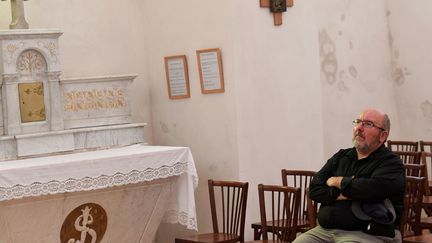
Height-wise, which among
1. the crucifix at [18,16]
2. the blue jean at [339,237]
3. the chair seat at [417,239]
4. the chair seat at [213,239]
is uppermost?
the crucifix at [18,16]

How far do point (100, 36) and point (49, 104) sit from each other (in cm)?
103

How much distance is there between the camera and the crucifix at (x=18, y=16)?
6418 mm

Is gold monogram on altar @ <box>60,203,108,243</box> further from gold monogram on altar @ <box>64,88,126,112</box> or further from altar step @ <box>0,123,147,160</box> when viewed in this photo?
gold monogram on altar @ <box>64,88,126,112</box>

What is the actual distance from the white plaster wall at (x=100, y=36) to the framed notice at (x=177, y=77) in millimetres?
317

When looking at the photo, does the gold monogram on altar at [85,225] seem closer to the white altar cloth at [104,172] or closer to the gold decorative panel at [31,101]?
the white altar cloth at [104,172]

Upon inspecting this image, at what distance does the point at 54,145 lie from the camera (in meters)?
6.42

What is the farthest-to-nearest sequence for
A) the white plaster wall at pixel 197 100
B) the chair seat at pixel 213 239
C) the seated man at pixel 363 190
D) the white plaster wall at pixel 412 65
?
the white plaster wall at pixel 412 65, the white plaster wall at pixel 197 100, the chair seat at pixel 213 239, the seated man at pixel 363 190

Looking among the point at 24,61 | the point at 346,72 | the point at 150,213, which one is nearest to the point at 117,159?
the point at 150,213

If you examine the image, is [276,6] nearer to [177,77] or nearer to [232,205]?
[177,77]

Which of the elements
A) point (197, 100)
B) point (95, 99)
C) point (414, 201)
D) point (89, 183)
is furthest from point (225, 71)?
point (414, 201)

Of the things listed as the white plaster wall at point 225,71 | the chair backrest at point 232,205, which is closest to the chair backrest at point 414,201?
the chair backrest at point 232,205

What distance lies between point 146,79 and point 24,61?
4.64 feet

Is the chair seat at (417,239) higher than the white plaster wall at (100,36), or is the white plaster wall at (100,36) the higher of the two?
the white plaster wall at (100,36)

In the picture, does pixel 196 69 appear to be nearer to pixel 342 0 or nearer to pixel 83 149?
pixel 83 149
